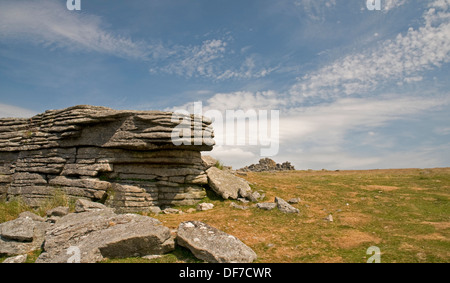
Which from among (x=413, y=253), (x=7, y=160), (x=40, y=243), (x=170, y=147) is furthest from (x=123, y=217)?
(x=7, y=160)

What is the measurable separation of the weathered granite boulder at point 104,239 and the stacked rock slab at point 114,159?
558cm

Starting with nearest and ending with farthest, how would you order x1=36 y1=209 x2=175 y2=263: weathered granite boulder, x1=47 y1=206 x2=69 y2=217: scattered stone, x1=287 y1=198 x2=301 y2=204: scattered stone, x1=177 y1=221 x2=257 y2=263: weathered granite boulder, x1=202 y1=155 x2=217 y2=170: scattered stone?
x1=177 y1=221 x2=257 y2=263: weathered granite boulder < x1=36 y1=209 x2=175 y2=263: weathered granite boulder < x1=47 y1=206 x2=69 y2=217: scattered stone < x1=287 y1=198 x2=301 y2=204: scattered stone < x1=202 y1=155 x2=217 y2=170: scattered stone

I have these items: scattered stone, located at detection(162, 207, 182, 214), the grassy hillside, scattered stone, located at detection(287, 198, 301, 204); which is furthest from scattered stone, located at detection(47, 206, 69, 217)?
A: scattered stone, located at detection(287, 198, 301, 204)

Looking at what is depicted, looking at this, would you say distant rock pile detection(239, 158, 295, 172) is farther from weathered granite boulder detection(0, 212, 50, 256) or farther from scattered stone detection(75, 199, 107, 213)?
weathered granite boulder detection(0, 212, 50, 256)

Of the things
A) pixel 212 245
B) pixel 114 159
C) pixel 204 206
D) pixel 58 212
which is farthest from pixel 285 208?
pixel 58 212

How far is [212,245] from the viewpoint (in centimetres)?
934

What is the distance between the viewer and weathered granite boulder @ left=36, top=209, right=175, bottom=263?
9.04 metres

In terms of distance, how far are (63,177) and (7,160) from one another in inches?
248

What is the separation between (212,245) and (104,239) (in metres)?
3.76

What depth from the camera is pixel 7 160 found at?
20.0 m

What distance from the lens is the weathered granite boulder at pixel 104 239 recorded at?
9039mm

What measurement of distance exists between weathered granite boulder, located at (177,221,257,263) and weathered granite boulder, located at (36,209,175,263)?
26.2 inches
